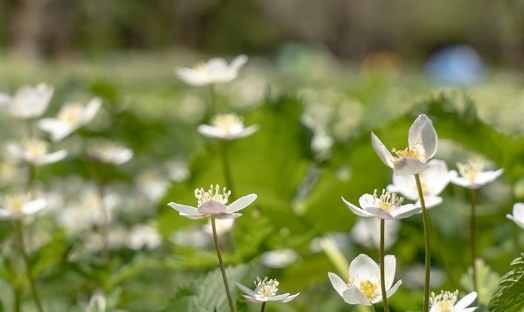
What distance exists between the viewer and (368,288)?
29.1 inches

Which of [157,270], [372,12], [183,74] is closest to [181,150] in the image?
[157,270]

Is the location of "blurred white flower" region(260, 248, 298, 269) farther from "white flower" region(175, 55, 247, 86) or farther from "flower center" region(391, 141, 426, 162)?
"flower center" region(391, 141, 426, 162)

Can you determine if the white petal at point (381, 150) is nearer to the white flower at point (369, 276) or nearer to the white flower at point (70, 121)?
the white flower at point (369, 276)

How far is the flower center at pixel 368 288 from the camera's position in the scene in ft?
2.41

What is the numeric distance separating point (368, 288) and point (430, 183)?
21 cm

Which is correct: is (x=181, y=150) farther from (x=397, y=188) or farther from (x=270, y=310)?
(x=397, y=188)

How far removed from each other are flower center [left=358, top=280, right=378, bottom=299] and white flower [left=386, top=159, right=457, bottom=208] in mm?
145

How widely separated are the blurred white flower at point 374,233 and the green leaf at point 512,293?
27.4 inches

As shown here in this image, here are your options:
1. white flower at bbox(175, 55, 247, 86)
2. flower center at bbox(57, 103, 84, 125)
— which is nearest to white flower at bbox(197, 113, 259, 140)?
white flower at bbox(175, 55, 247, 86)

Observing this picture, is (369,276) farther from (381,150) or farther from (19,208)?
(19,208)

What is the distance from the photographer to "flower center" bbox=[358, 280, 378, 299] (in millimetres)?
735

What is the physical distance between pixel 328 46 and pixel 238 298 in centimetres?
3523

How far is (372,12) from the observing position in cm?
3319

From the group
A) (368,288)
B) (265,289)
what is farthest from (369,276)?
(265,289)
